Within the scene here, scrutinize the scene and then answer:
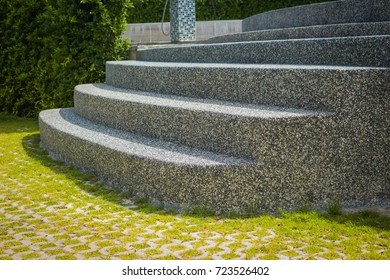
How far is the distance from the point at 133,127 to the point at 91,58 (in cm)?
424

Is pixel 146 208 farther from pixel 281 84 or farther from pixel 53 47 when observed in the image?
pixel 53 47

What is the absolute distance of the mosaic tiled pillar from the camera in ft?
40.5

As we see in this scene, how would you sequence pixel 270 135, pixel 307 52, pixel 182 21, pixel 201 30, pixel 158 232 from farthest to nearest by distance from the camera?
pixel 201 30 < pixel 182 21 < pixel 307 52 < pixel 270 135 < pixel 158 232

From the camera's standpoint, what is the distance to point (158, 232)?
4648mm

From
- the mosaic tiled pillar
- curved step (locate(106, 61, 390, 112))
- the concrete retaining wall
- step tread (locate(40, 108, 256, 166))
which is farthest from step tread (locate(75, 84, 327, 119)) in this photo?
the concrete retaining wall

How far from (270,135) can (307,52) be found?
1584mm

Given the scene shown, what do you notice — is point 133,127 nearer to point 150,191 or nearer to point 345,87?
point 150,191

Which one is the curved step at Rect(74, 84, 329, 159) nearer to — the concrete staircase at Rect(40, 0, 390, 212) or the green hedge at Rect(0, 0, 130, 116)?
the concrete staircase at Rect(40, 0, 390, 212)

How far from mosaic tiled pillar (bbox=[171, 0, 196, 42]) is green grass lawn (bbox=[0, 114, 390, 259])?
707 cm

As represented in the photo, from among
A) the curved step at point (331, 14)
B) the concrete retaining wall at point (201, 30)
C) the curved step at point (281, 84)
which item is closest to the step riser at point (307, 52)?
the curved step at point (281, 84)

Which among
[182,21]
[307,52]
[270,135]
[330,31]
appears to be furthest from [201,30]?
[270,135]

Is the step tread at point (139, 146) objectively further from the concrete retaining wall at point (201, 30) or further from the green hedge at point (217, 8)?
the green hedge at point (217, 8)

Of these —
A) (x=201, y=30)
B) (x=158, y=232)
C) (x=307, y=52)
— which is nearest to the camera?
(x=158, y=232)

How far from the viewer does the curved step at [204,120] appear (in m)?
4.94
